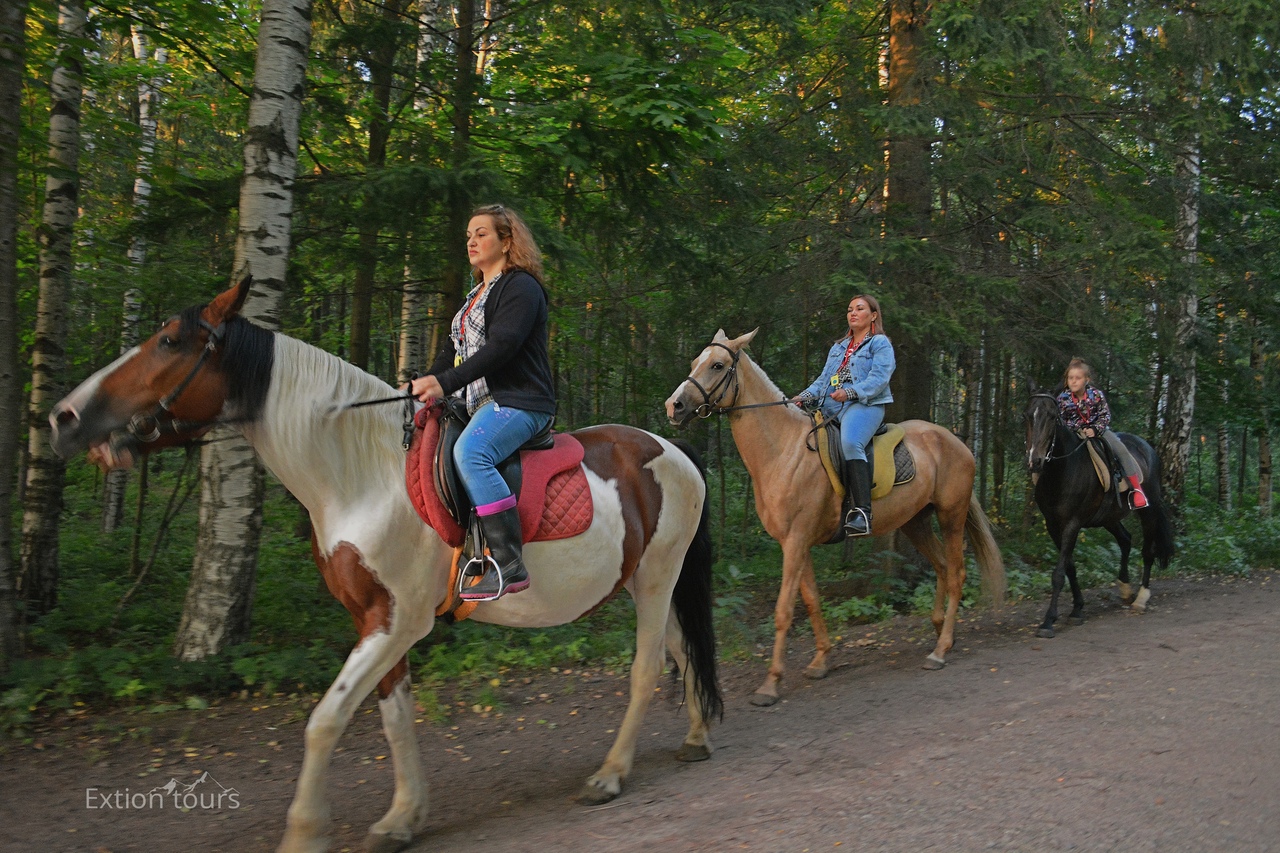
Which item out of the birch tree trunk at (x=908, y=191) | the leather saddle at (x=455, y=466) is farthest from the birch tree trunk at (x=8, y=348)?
the birch tree trunk at (x=908, y=191)

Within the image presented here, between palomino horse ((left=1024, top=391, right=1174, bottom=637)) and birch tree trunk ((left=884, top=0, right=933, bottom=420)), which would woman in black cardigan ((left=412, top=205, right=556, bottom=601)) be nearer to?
palomino horse ((left=1024, top=391, right=1174, bottom=637))

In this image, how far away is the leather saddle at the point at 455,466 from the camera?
4.01m

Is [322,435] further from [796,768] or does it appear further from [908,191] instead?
[908,191]

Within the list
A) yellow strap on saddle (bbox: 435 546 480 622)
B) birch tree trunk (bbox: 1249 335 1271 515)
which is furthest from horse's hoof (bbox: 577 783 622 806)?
birch tree trunk (bbox: 1249 335 1271 515)

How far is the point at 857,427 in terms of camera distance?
7352 mm

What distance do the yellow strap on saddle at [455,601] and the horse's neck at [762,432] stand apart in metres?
3.49

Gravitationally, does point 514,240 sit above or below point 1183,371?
below

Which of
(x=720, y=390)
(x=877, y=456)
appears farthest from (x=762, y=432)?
(x=877, y=456)

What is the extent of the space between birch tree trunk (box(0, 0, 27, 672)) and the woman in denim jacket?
18.2 feet

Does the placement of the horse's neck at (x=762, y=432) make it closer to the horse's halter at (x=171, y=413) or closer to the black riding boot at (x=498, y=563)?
the black riding boot at (x=498, y=563)

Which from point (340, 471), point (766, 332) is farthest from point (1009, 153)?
point (340, 471)

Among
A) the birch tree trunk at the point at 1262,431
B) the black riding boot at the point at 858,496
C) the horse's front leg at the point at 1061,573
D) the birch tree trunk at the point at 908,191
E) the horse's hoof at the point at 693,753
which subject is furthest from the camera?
the birch tree trunk at the point at 1262,431

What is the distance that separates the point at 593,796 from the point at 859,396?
408 cm

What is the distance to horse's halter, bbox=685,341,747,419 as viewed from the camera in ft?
22.6
